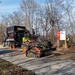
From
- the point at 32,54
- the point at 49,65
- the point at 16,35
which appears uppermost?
the point at 16,35

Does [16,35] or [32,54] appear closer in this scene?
[32,54]

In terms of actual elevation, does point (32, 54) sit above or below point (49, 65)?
above

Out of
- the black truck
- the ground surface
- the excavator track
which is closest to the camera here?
the ground surface

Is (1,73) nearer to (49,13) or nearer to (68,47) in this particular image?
(68,47)

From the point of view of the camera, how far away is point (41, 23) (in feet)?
151

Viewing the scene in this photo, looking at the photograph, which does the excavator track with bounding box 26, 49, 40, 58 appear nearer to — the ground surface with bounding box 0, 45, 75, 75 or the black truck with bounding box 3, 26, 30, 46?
the ground surface with bounding box 0, 45, 75, 75

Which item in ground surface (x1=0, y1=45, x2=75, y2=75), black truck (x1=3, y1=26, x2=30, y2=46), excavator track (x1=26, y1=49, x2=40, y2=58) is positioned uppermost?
black truck (x1=3, y1=26, x2=30, y2=46)

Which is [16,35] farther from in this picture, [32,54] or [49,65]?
[49,65]

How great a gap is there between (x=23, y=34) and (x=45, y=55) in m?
13.1

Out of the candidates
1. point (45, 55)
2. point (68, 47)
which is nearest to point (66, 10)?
point (68, 47)

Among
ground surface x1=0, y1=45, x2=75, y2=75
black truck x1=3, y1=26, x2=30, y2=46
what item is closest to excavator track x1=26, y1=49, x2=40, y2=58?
ground surface x1=0, y1=45, x2=75, y2=75

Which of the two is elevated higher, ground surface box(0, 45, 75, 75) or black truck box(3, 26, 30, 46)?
black truck box(3, 26, 30, 46)

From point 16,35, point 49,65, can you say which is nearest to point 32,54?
point 49,65

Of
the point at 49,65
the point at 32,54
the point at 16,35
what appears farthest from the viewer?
the point at 16,35
